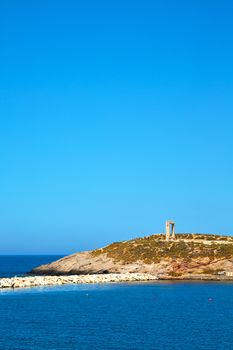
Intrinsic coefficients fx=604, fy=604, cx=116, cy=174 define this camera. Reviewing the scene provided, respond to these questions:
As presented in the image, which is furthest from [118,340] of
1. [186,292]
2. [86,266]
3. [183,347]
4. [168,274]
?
[86,266]

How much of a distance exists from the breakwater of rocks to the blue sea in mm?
7564

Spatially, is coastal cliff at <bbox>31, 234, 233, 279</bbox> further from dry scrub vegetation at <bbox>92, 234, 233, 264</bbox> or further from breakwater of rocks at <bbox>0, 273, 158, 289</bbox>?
breakwater of rocks at <bbox>0, 273, 158, 289</bbox>

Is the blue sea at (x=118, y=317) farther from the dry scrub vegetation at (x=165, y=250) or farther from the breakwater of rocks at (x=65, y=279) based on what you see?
the dry scrub vegetation at (x=165, y=250)

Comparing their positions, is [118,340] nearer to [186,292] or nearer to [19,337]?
[19,337]

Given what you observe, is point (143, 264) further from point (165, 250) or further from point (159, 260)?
point (165, 250)

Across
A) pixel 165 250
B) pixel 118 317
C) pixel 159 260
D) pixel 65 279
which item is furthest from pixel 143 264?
pixel 118 317

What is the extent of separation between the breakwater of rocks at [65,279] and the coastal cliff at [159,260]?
691 cm

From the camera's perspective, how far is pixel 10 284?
12162cm

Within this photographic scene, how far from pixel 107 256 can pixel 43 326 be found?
84489mm

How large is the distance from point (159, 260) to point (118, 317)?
66.0m

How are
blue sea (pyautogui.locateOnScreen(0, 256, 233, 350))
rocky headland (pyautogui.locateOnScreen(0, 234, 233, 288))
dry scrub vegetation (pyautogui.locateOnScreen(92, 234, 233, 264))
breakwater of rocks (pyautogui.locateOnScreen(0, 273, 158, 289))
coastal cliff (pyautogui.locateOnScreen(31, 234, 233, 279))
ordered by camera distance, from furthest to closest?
dry scrub vegetation (pyautogui.locateOnScreen(92, 234, 233, 264)), coastal cliff (pyautogui.locateOnScreen(31, 234, 233, 279)), rocky headland (pyautogui.locateOnScreen(0, 234, 233, 288)), breakwater of rocks (pyautogui.locateOnScreen(0, 273, 158, 289)), blue sea (pyautogui.locateOnScreen(0, 256, 233, 350))

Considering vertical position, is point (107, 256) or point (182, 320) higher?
point (107, 256)

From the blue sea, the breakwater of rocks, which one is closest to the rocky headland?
the breakwater of rocks

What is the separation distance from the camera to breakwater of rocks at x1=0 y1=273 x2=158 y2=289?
12281 cm
